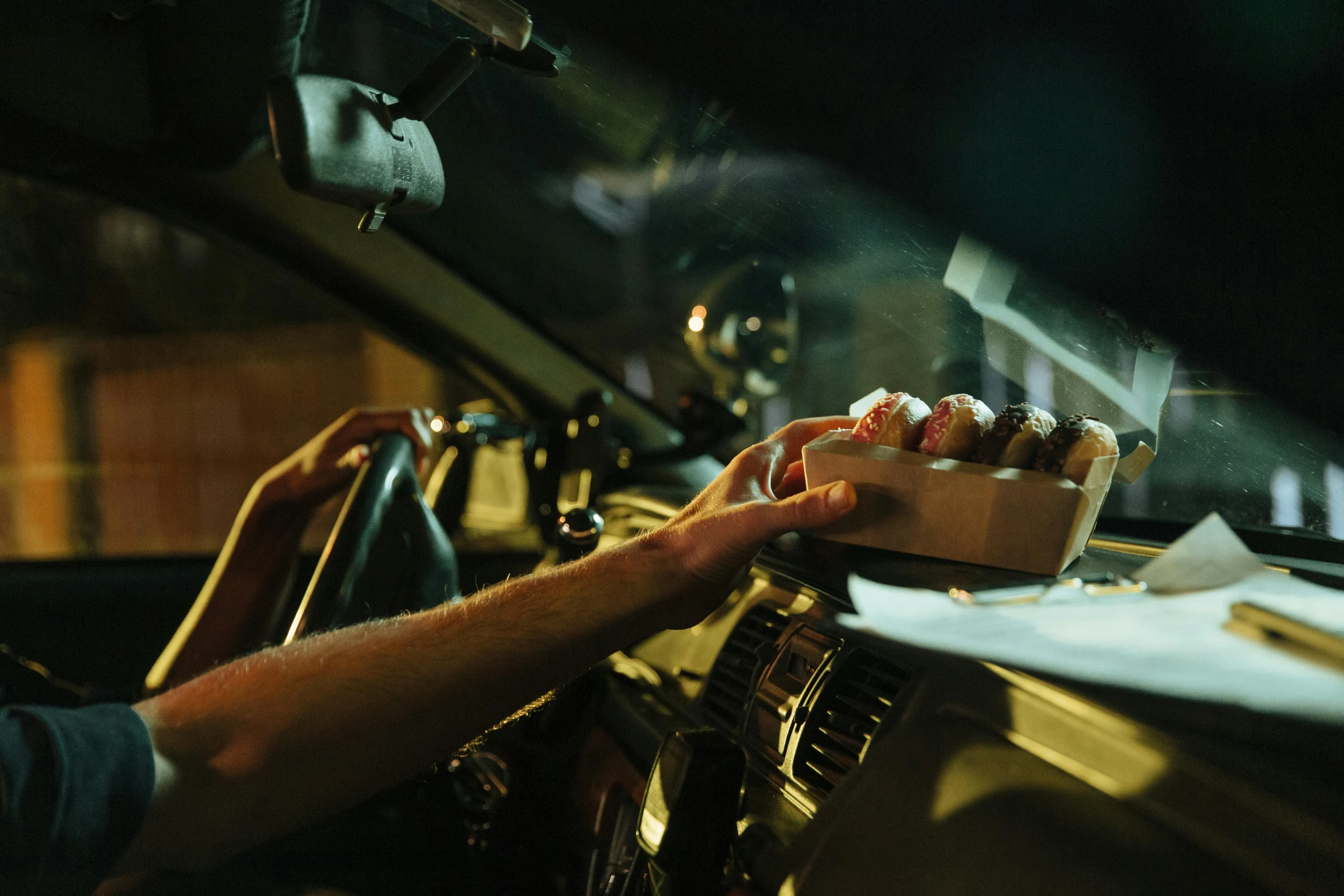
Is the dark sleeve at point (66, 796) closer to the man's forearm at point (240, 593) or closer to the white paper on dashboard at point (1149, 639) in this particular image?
the white paper on dashboard at point (1149, 639)

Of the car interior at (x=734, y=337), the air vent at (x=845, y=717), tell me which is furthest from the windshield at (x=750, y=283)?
the air vent at (x=845, y=717)

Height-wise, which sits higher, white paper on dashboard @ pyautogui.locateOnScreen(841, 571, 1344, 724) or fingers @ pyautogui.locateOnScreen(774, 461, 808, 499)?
fingers @ pyautogui.locateOnScreen(774, 461, 808, 499)

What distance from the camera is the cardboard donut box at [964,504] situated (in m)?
0.88

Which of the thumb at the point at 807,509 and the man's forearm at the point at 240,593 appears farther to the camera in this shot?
the man's forearm at the point at 240,593

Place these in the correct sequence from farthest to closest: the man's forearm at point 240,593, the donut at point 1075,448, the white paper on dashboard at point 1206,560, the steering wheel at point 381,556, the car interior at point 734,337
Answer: the man's forearm at point 240,593 → the steering wheel at point 381,556 → the donut at point 1075,448 → the white paper on dashboard at point 1206,560 → the car interior at point 734,337

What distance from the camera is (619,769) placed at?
52.5 inches

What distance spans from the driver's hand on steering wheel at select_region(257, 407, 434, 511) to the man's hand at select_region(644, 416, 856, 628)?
902 mm

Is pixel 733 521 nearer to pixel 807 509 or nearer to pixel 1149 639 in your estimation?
pixel 807 509

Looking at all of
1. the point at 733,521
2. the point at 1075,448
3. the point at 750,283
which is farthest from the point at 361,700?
the point at 750,283

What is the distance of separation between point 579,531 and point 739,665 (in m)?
0.36

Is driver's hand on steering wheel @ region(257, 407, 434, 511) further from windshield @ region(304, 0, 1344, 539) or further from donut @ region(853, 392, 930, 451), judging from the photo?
donut @ region(853, 392, 930, 451)

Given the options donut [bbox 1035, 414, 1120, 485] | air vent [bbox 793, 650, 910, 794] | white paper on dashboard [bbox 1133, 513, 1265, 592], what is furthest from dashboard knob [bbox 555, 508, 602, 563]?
white paper on dashboard [bbox 1133, 513, 1265, 592]

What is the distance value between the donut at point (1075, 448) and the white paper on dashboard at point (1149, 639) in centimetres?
13

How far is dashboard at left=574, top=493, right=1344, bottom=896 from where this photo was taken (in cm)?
59
